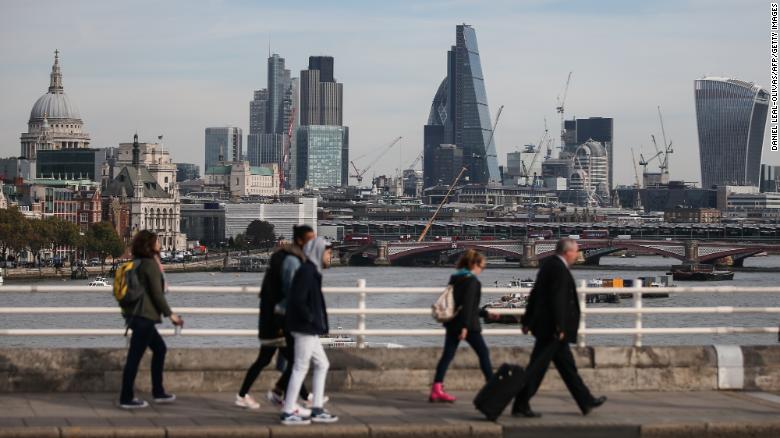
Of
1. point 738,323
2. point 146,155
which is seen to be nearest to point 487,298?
point 738,323

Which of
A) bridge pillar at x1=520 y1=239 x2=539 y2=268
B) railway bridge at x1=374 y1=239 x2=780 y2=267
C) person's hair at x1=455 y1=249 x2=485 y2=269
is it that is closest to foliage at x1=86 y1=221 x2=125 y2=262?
railway bridge at x1=374 y1=239 x2=780 y2=267

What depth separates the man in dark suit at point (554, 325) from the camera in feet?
42.7

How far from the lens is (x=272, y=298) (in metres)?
13.2

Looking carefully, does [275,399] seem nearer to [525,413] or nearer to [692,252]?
[525,413]

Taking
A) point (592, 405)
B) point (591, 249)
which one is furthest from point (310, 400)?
point (591, 249)

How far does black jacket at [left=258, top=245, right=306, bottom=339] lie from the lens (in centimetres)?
1300

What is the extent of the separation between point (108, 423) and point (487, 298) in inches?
2350

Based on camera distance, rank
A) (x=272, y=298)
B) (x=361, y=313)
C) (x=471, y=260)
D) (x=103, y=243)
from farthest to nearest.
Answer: (x=103, y=243), (x=361, y=313), (x=471, y=260), (x=272, y=298)

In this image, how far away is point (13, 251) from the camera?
120m

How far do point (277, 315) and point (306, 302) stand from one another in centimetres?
57

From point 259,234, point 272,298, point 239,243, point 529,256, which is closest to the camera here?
point 272,298

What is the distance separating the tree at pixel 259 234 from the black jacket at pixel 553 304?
531 feet

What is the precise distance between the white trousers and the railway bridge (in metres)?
106

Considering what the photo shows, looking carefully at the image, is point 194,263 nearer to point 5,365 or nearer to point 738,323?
point 738,323
